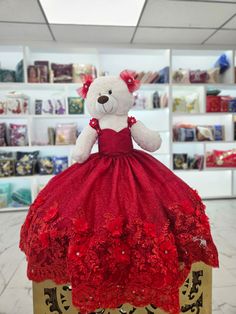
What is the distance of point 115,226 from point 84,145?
319mm

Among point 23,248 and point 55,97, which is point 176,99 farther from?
point 23,248

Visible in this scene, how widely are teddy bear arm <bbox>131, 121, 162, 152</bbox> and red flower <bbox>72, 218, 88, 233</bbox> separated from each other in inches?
14.7

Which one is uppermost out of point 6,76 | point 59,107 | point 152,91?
point 6,76

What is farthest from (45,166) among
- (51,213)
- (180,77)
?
(51,213)

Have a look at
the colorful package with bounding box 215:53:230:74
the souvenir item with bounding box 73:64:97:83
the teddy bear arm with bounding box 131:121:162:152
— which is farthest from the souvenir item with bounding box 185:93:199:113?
the teddy bear arm with bounding box 131:121:162:152

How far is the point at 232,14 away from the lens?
2.38 meters

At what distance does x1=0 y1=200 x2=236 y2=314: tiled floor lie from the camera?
1.36 m

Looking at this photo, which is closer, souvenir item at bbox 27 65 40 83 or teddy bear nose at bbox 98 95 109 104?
teddy bear nose at bbox 98 95 109 104

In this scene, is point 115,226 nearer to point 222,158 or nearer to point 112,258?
point 112,258

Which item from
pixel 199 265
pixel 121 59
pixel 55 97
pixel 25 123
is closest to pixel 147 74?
pixel 121 59

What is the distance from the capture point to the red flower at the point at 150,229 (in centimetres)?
70

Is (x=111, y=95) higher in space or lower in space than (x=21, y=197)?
higher

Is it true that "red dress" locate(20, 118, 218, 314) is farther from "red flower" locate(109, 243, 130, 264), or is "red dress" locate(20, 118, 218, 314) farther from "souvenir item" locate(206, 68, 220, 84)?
"souvenir item" locate(206, 68, 220, 84)

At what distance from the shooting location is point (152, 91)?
3387mm
